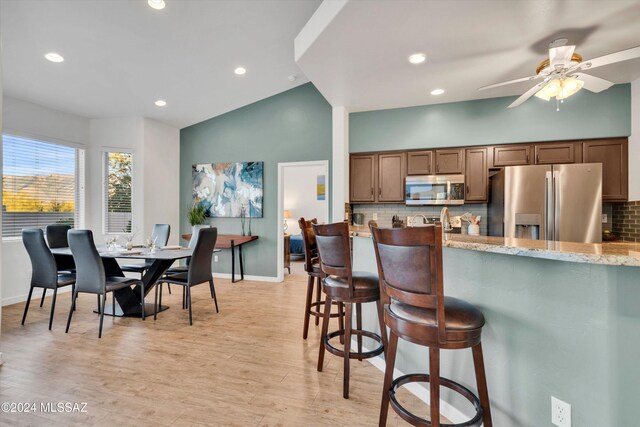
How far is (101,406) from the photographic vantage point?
195 cm

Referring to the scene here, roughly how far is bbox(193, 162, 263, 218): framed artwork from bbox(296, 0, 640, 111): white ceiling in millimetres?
2437

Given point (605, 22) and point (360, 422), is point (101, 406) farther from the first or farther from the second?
point (605, 22)

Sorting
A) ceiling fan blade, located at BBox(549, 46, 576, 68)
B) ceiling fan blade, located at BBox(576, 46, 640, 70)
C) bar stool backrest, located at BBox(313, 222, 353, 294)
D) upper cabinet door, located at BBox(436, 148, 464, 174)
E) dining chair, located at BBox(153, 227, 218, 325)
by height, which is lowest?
dining chair, located at BBox(153, 227, 218, 325)

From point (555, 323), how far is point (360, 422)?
118cm

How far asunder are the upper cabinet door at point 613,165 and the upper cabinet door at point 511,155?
692 mm

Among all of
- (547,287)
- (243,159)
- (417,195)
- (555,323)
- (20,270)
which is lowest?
(20,270)

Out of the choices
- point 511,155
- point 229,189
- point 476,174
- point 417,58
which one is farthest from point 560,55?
point 229,189

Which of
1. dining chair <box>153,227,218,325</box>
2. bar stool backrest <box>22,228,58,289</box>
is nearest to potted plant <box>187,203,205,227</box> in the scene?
dining chair <box>153,227,218,325</box>

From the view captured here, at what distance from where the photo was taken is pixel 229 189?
226 inches

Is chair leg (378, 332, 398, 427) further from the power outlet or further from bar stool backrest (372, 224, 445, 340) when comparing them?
the power outlet

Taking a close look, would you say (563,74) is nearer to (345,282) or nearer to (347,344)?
(345,282)

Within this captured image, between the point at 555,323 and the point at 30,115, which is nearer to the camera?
the point at 555,323

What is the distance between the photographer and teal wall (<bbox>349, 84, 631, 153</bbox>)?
3.68 m

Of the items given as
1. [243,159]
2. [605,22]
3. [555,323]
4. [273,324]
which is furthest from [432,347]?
[243,159]
